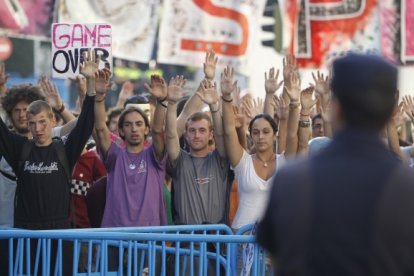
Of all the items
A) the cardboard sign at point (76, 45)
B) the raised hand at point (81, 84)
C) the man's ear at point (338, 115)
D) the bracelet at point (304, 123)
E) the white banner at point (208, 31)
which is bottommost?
the bracelet at point (304, 123)

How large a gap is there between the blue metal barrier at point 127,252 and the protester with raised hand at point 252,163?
97 cm

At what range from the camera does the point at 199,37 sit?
12781 millimetres

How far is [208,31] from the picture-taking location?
12906 mm

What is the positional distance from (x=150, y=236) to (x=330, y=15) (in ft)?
26.4

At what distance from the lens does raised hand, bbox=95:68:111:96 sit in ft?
Answer: 27.0

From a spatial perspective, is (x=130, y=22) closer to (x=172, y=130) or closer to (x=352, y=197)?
(x=172, y=130)

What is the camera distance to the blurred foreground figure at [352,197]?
349 centimetres

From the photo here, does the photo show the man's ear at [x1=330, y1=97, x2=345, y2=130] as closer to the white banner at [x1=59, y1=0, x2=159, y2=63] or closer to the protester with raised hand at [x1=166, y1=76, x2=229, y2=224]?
the protester with raised hand at [x1=166, y1=76, x2=229, y2=224]

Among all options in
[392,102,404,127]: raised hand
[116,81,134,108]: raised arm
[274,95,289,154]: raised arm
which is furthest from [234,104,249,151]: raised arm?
[116,81,134,108]: raised arm

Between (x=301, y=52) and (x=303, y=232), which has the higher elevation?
(x=301, y=52)

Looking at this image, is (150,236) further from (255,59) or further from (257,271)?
(255,59)

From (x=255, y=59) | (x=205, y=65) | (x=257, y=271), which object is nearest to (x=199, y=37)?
(x=255, y=59)

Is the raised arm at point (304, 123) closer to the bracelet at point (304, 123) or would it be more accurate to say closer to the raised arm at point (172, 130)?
the bracelet at point (304, 123)

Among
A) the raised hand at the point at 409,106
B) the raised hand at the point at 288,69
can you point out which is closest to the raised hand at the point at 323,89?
the raised hand at the point at 288,69
